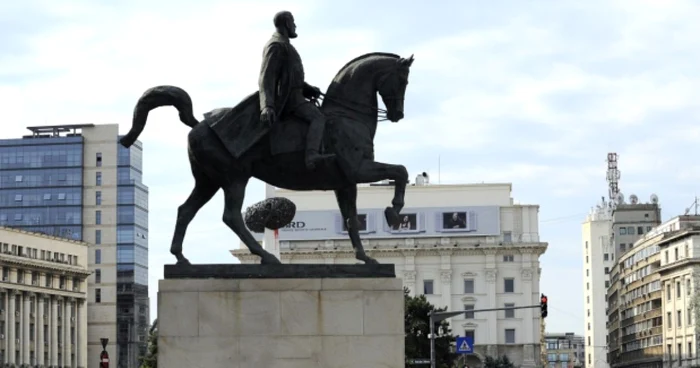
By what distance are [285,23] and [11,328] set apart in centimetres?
11153

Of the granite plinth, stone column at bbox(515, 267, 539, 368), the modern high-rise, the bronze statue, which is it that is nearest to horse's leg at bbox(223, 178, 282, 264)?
the bronze statue

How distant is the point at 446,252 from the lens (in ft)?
533

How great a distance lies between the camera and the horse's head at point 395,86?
2323cm

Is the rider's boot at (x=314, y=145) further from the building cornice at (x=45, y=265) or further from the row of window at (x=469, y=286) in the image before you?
the row of window at (x=469, y=286)

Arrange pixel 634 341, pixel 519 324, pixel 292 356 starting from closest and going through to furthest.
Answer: pixel 292 356 → pixel 519 324 → pixel 634 341

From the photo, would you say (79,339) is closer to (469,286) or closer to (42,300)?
(42,300)

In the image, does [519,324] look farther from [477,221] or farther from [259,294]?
[259,294]

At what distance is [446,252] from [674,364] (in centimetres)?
2778

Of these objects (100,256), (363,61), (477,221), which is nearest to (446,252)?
(477,221)

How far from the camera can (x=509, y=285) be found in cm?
16262

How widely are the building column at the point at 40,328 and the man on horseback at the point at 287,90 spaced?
116 m

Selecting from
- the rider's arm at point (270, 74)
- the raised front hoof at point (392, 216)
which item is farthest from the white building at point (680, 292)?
the rider's arm at point (270, 74)

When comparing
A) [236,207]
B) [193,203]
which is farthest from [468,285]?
[236,207]

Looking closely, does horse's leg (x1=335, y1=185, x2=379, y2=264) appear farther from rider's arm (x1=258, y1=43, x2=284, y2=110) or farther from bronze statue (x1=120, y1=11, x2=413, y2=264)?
rider's arm (x1=258, y1=43, x2=284, y2=110)
